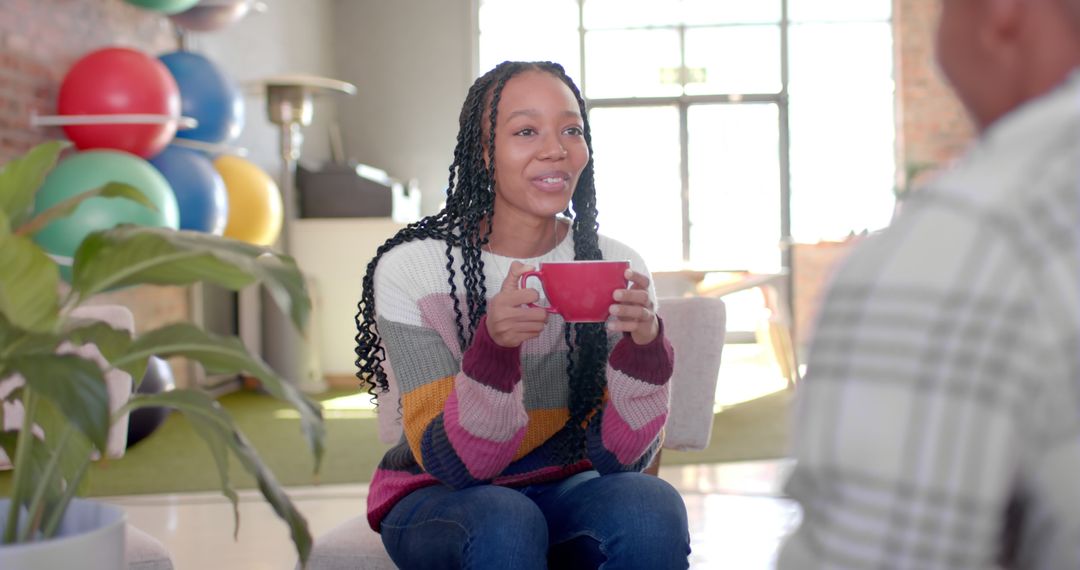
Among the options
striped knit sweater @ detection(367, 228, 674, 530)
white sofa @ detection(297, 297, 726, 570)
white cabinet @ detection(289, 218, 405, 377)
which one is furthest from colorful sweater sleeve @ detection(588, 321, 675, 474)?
white cabinet @ detection(289, 218, 405, 377)

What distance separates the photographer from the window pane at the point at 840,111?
8.16 metres

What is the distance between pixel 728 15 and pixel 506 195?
704 centimetres

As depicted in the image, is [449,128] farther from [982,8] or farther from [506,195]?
[982,8]

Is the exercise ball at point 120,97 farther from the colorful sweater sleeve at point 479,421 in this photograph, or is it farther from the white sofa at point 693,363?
the colorful sweater sleeve at point 479,421

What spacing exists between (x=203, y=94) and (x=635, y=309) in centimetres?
343

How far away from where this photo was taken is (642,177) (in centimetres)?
828

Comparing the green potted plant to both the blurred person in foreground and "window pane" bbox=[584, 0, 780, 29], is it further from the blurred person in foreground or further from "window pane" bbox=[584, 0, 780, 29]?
"window pane" bbox=[584, 0, 780, 29]

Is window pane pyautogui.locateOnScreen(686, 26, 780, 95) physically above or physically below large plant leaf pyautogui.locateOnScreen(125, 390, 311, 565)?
above

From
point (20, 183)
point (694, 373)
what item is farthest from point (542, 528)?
point (694, 373)

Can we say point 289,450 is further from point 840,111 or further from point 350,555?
point 840,111

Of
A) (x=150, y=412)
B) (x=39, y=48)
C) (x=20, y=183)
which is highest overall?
(x=39, y=48)

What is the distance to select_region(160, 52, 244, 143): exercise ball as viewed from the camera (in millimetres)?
4305

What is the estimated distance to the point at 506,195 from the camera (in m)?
1.59

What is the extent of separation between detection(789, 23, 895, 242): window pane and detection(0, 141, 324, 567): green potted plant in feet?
24.6
